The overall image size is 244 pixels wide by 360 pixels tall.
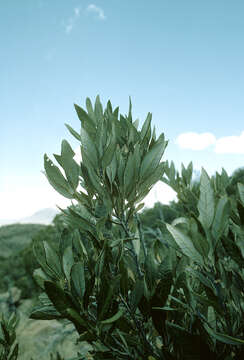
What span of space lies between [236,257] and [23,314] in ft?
17.5

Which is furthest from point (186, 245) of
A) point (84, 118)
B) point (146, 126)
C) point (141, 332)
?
point (84, 118)

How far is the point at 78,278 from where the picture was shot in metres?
0.75

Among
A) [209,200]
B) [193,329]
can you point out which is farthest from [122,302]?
[209,200]

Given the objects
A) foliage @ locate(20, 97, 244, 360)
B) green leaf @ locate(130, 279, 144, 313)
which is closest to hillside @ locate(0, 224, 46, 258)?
foliage @ locate(20, 97, 244, 360)

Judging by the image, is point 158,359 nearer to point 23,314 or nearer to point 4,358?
point 4,358

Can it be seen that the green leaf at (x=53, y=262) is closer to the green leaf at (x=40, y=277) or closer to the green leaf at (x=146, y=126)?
the green leaf at (x=40, y=277)

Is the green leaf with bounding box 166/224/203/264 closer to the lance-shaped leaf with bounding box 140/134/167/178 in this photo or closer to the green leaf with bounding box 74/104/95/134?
the lance-shaped leaf with bounding box 140/134/167/178

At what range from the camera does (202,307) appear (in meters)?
0.88

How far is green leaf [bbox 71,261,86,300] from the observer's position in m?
0.75

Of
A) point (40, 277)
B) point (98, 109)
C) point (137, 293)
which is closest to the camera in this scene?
point (137, 293)

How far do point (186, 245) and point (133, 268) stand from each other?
1.31 ft

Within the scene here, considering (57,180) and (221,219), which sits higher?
(57,180)

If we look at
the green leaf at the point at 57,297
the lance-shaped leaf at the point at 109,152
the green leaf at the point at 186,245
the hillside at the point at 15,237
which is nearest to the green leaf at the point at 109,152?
the lance-shaped leaf at the point at 109,152

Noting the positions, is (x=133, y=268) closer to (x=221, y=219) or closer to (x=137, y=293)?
(x=137, y=293)
